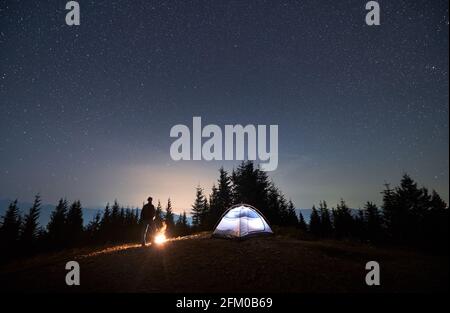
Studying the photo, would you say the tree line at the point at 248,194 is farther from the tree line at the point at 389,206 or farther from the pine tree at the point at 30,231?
the pine tree at the point at 30,231

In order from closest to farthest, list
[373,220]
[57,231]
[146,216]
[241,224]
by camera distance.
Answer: [146,216] < [241,224] < [373,220] < [57,231]

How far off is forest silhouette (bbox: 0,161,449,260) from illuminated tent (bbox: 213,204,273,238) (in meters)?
9.17

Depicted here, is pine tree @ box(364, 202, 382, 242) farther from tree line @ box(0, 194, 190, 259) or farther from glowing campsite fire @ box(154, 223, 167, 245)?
glowing campsite fire @ box(154, 223, 167, 245)

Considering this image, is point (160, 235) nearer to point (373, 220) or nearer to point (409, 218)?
point (409, 218)

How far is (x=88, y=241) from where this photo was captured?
176 ft

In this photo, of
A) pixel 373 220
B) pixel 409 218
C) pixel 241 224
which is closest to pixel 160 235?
pixel 241 224

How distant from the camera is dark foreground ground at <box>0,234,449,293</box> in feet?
21.3

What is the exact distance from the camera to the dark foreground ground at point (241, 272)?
6488 millimetres

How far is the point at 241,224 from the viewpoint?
43.3ft

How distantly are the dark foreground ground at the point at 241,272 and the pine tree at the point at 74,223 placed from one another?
5386 cm

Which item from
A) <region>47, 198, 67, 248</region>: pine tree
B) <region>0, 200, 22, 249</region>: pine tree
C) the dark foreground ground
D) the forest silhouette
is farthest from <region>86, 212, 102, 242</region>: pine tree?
the dark foreground ground

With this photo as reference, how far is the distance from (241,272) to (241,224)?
580 centimetres
